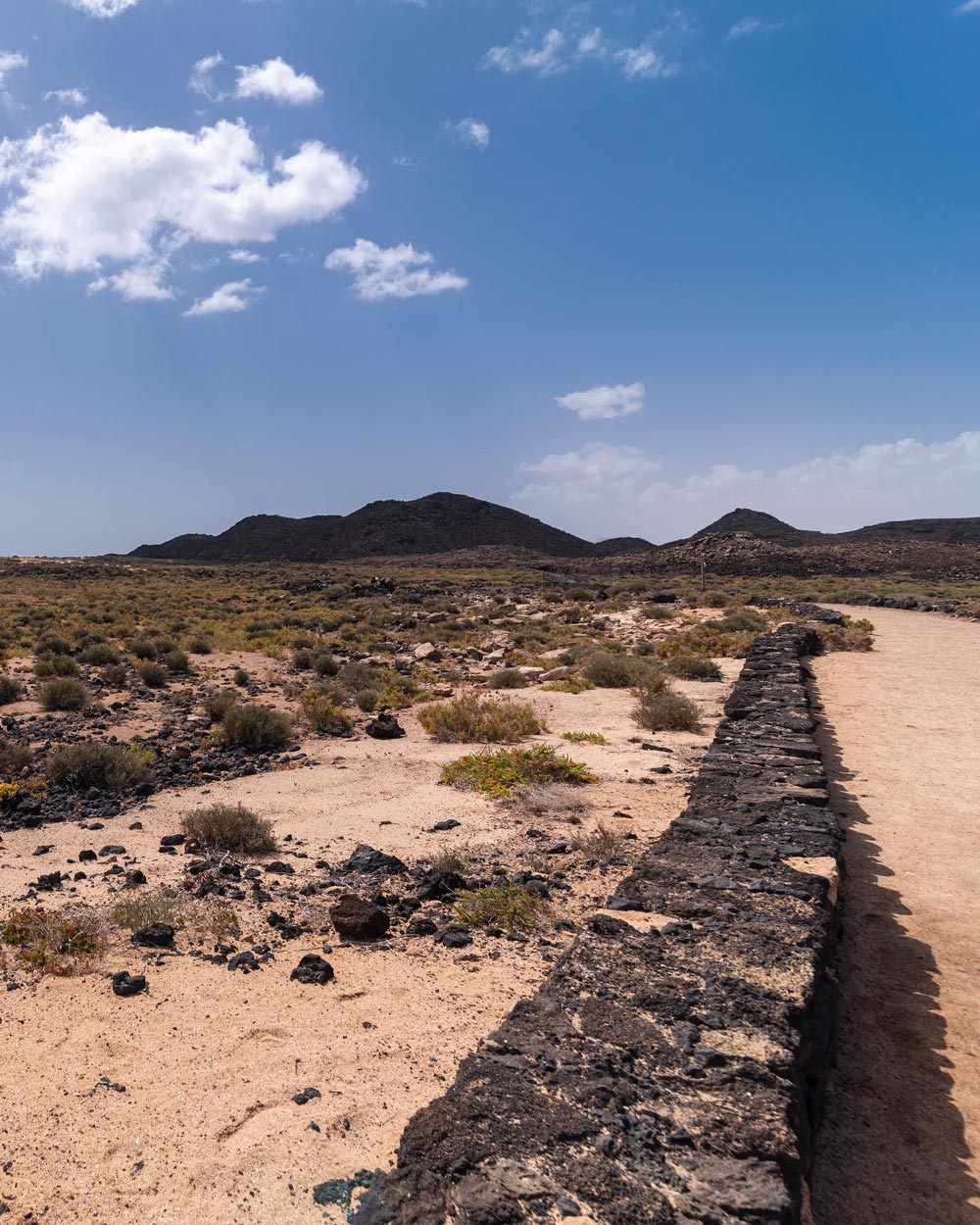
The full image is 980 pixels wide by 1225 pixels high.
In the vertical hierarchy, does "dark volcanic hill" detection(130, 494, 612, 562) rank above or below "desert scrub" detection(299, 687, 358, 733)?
above

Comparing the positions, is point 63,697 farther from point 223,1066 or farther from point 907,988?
point 907,988

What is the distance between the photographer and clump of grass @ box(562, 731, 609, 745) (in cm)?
1021

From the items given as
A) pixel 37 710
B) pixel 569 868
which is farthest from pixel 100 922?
pixel 37 710

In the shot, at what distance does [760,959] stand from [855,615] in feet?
93.4

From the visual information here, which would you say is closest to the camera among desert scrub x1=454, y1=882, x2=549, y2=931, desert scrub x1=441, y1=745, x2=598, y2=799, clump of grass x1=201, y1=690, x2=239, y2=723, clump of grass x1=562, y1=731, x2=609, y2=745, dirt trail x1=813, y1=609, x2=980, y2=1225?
dirt trail x1=813, y1=609, x2=980, y2=1225

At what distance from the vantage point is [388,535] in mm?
94750

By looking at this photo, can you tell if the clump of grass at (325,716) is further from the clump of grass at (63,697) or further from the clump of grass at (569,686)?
the clump of grass at (569,686)

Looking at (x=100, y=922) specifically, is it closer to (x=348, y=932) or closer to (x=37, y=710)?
(x=348, y=932)

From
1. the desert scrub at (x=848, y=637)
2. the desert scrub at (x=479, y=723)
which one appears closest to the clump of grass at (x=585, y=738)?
the desert scrub at (x=479, y=723)

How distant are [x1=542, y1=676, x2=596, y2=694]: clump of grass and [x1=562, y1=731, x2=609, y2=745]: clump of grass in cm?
366

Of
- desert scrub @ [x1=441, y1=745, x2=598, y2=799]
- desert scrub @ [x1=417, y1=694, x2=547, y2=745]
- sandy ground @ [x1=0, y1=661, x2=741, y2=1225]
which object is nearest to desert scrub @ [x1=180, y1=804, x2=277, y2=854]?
sandy ground @ [x1=0, y1=661, x2=741, y2=1225]

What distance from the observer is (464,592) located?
38875mm

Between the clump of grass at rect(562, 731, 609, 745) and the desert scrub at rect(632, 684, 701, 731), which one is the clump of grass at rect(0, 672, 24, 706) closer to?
the clump of grass at rect(562, 731, 609, 745)

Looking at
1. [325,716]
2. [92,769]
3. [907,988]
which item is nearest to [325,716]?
[325,716]
